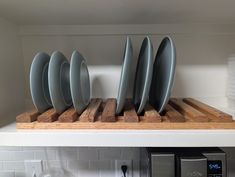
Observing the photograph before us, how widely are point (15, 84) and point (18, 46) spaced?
0.16 m

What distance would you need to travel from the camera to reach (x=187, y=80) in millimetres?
839

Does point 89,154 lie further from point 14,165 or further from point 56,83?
point 56,83

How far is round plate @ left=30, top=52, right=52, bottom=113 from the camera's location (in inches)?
22.0

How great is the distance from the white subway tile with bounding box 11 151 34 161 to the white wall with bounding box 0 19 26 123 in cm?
22

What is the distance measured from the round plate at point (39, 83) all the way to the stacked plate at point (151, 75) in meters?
0.24

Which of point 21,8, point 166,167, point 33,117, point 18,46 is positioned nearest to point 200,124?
point 166,167

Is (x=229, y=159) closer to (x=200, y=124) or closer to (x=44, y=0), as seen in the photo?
(x=200, y=124)

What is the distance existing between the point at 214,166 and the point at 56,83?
0.50 metres

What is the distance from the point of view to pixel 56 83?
0.53 meters

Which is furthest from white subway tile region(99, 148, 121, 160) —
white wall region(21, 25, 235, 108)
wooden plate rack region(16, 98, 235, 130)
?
wooden plate rack region(16, 98, 235, 130)

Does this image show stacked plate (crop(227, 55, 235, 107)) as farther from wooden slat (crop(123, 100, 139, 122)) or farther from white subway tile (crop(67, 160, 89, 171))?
white subway tile (crop(67, 160, 89, 171))

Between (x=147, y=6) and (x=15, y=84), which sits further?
(x=15, y=84)

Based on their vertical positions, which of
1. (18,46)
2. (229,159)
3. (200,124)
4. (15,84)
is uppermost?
(18,46)

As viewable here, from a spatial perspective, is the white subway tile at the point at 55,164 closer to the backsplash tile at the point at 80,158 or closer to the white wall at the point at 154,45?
the backsplash tile at the point at 80,158
